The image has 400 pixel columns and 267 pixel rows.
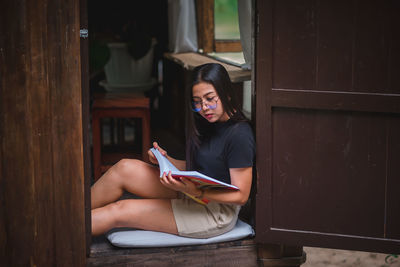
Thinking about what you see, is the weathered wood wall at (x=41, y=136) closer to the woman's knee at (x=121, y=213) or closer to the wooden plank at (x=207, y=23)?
the woman's knee at (x=121, y=213)

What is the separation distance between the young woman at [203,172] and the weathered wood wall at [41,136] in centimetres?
25

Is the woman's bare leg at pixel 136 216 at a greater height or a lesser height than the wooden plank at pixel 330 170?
lesser

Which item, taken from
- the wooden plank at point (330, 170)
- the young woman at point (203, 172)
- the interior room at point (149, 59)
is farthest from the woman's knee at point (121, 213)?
the interior room at point (149, 59)

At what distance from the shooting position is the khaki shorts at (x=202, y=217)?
2742 millimetres

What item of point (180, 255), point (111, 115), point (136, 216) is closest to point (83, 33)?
point (136, 216)

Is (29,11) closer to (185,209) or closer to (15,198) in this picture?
(15,198)

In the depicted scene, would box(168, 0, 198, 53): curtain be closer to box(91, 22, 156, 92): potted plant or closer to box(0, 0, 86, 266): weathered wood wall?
box(91, 22, 156, 92): potted plant

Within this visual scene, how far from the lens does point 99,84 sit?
21.8 feet

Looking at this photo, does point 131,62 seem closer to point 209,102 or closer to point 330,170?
point 209,102

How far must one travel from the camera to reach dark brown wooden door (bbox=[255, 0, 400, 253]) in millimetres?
2461

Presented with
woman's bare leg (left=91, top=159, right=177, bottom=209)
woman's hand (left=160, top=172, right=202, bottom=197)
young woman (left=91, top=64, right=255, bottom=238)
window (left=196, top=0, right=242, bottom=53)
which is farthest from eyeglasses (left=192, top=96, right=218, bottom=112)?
window (left=196, top=0, right=242, bottom=53)

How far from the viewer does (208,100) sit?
8.48 ft

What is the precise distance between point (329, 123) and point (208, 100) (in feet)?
1.94

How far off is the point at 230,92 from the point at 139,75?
12.2 feet
